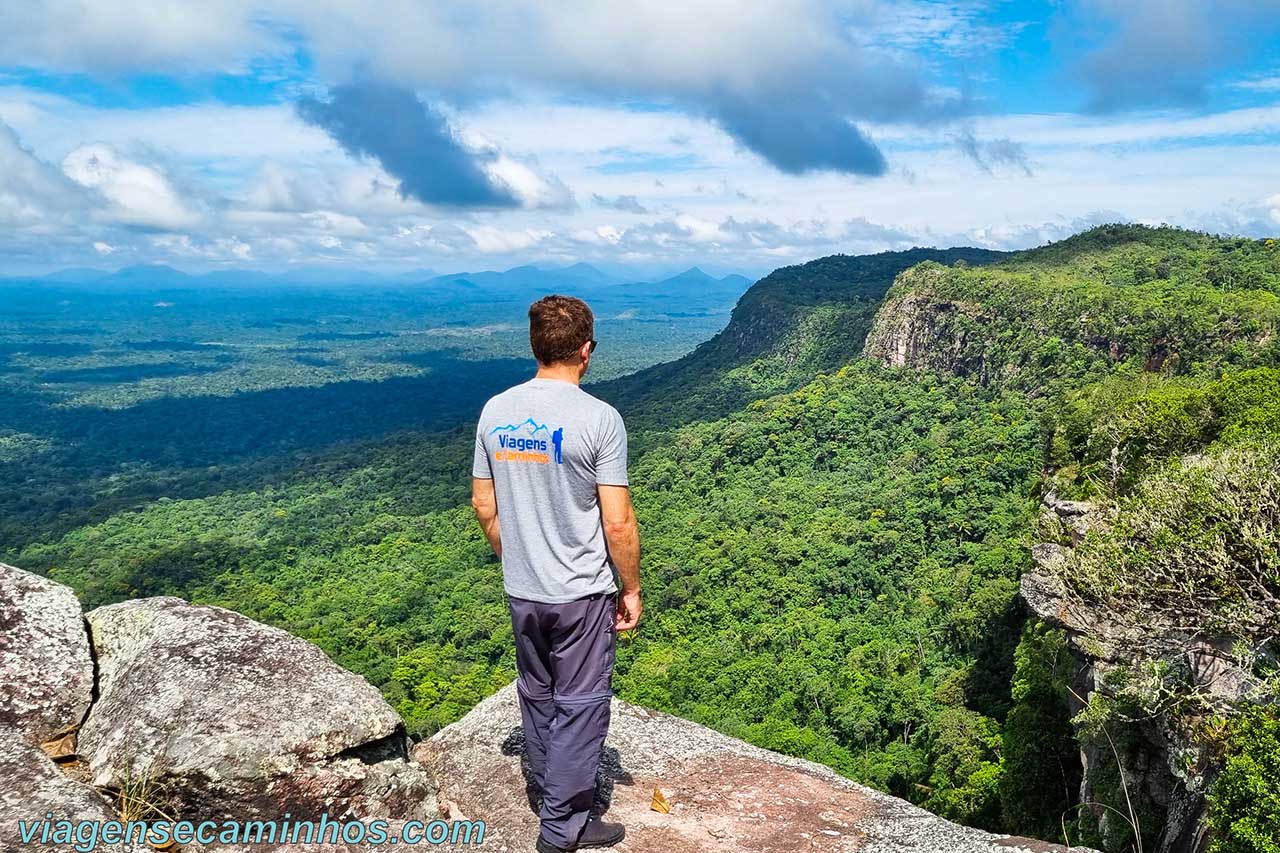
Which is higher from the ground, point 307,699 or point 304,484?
point 307,699

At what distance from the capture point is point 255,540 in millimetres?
61188

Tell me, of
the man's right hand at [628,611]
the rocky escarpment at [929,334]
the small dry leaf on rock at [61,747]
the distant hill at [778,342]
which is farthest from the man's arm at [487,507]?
the distant hill at [778,342]

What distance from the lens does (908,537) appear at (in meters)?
41.5

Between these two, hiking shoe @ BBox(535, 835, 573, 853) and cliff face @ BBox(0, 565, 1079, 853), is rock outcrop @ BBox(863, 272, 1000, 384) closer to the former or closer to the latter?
cliff face @ BBox(0, 565, 1079, 853)

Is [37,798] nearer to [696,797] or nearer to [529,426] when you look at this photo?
[529,426]

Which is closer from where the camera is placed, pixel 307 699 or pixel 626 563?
pixel 626 563

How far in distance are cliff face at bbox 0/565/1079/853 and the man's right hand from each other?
168 cm

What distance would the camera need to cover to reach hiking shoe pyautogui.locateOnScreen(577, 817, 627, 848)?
16.5 feet

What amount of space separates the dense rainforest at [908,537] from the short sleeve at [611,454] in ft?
23.1

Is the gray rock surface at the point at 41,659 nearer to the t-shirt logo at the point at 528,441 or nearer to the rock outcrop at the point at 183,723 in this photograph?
the rock outcrop at the point at 183,723

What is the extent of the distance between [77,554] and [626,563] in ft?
233

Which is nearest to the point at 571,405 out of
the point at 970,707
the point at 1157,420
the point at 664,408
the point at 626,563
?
the point at 626,563

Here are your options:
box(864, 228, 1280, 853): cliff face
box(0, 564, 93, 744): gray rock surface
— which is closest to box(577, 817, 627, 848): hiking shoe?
box(0, 564, 93, 744): gray rock surface

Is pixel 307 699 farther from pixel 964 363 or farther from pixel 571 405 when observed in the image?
pixel 964 363
